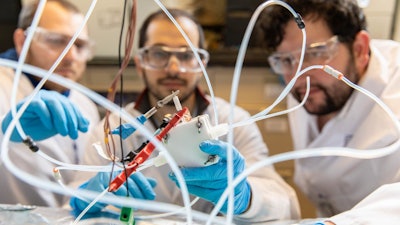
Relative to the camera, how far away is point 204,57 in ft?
4.59

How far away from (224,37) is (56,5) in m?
1.30

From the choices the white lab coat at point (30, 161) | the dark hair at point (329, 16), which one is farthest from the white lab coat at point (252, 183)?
the dark hair at point (329, 16)

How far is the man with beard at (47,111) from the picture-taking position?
91cm

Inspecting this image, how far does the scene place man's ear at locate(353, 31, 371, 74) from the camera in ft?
4.15

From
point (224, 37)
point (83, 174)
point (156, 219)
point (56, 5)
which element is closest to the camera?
point (156, 219)

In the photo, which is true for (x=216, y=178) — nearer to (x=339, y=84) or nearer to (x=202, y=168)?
(x=202, y=168)

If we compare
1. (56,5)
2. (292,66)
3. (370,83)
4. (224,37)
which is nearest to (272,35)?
(292,66)

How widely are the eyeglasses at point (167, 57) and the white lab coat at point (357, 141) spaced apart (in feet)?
1.63

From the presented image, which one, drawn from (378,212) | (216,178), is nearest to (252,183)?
(216,178)

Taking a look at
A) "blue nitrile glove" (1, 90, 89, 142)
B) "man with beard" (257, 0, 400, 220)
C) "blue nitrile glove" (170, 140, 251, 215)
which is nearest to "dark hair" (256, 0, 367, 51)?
"man with beard" (257, 0, 400, 220)

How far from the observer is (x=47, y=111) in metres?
0.90

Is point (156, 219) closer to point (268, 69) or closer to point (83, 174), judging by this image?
point (83, 174)

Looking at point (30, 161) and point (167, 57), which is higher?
point (167, 57)

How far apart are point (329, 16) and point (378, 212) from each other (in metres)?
0.80
